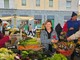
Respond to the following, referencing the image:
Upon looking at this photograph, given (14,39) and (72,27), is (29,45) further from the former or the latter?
(72,27)

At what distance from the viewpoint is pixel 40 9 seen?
42.9m

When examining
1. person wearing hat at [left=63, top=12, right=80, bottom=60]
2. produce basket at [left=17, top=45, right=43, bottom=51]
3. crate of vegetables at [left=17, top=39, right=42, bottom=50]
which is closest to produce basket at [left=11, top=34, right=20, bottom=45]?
crate of vegetables at [left=17, top=39, right=42, bottom=50]

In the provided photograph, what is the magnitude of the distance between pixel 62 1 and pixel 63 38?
121 feet

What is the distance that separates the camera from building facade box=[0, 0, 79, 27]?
41.8 m

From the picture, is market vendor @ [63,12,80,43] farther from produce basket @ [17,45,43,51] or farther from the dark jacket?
produce basket @ [17,45,43,51]

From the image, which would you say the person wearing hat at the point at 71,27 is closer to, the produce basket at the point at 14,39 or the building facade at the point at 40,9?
the produce basket at the point at 14,39

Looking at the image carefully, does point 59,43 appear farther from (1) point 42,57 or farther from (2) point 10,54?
(2) point 10,54

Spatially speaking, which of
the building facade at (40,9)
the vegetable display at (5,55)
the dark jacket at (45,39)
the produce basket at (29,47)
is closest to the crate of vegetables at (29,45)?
the produce basket at (29,47)

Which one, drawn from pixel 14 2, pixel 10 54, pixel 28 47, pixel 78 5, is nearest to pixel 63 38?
pixel 28 47

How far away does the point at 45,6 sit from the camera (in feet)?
142

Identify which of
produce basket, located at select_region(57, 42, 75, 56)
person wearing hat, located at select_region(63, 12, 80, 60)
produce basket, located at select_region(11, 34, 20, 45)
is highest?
person wearing hat, located at select_region(63, 12, 80, 60)

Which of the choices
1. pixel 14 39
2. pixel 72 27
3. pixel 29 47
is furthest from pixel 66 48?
pixel 72 27

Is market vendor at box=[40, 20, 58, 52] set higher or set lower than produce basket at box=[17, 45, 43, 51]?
higher

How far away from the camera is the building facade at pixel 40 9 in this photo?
4184 cm
